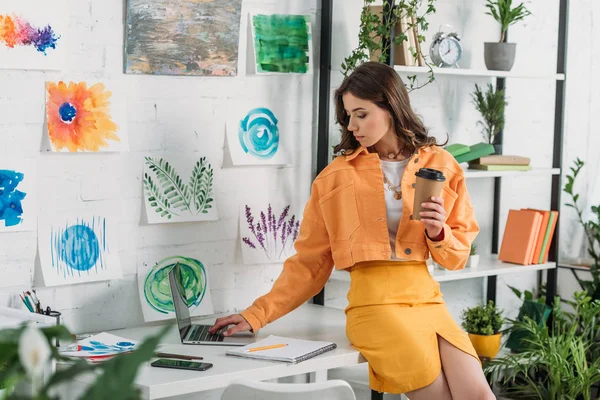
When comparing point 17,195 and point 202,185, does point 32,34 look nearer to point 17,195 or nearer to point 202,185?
point 17,195

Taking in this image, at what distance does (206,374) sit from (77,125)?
2.96ft

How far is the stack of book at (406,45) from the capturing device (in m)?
3.13

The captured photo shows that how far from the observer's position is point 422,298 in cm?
274

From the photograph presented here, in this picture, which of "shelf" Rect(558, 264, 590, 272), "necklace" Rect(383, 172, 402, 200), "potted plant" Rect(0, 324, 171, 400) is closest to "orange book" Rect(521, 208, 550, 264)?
"shelf" Rect(558, 264, 590, 272)

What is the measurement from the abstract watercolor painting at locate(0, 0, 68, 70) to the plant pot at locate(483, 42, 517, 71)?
175 cm

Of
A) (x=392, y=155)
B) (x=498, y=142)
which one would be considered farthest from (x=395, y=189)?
(x=498, y=142)

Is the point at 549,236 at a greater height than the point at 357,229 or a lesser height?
lesser

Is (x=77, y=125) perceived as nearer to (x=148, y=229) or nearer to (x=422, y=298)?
(x=148, y=229)

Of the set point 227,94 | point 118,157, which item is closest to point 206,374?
point 118,157

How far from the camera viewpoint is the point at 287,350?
256 centimetres

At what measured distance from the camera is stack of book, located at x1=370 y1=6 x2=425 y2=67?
3.13 meters

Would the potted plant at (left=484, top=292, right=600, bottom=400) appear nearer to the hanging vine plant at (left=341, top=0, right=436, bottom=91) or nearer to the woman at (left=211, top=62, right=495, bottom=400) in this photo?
the woman at (left=211, top=62, right=495, bottom=400)

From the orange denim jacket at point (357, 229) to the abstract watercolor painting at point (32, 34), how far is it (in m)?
0.91

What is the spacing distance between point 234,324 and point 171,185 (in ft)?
1.74
